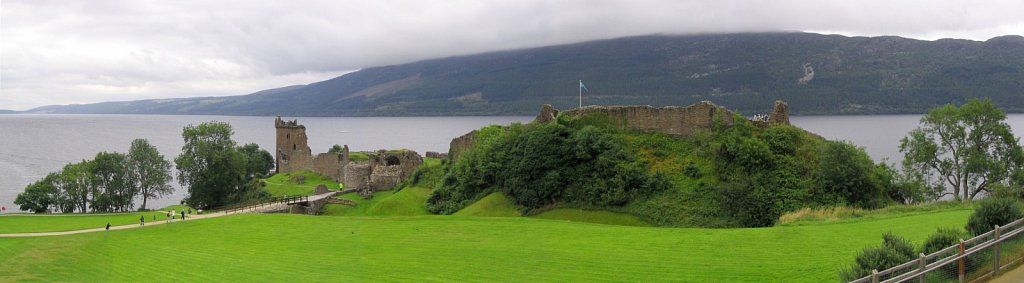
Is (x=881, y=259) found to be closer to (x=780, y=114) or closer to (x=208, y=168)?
(x=780, y=114)

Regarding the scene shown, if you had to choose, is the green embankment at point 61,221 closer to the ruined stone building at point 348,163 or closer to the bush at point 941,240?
the ruined stone building at point 348,163

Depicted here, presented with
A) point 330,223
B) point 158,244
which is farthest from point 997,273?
point 158,244

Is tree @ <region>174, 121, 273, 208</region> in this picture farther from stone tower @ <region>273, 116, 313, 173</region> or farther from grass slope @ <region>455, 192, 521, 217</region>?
grass slope @ <region>455, 192, 521, 217</region>

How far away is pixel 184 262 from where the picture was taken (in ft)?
76.3

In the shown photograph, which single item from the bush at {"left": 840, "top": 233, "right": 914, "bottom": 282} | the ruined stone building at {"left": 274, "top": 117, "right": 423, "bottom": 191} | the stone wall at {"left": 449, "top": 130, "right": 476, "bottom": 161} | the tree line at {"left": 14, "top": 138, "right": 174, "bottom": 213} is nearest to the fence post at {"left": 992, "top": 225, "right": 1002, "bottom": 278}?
the bush at {"left": 840, "top": 233, "right": 914, "bottom": 282}

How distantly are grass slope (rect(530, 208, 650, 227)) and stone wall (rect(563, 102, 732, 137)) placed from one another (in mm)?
7940

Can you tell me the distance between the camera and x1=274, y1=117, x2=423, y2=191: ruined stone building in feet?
187

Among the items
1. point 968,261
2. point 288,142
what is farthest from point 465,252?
point 288,142

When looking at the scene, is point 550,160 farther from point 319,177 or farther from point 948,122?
point 319,177

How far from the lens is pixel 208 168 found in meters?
57.9

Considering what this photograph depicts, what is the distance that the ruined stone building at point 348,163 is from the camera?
57.0m

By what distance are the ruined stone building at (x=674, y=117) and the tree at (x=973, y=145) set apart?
7977mm

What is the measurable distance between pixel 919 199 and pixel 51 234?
4555cm

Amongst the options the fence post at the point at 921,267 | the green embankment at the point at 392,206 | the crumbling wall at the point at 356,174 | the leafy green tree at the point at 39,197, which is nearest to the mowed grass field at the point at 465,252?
the fence post at the point at 921,267
